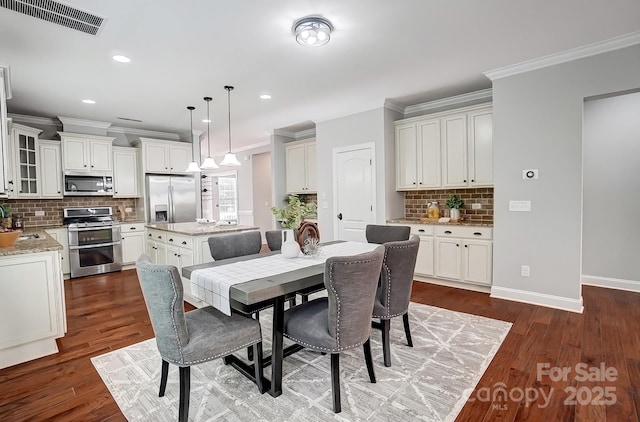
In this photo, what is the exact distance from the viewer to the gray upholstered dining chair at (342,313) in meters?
1.77

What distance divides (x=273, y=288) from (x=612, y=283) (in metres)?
4.69

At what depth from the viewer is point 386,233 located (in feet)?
10.8

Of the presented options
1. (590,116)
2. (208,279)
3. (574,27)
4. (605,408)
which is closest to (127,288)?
(208,279)

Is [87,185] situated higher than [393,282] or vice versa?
[87,185]

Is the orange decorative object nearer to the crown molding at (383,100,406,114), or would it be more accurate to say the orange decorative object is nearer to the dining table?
the dining table

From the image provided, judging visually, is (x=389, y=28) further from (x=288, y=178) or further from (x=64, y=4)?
(x=288, y=178)

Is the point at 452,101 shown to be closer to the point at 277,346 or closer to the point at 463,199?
the point at 463,199

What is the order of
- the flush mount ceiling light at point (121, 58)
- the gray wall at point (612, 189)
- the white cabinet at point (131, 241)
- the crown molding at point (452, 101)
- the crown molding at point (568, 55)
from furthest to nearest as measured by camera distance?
the white cabinet at point (131, 241)
the crown molding at point (452, 101)
the gray wall at point (612, 189)
the flush mount ceiling light at point (121, 58)
the crown molding at point (568, 55)

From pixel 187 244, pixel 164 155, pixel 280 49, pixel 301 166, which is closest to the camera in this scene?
pixel 280 49

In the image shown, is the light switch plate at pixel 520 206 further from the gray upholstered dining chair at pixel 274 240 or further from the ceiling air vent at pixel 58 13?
the ceiling air vent at pixel 58 13

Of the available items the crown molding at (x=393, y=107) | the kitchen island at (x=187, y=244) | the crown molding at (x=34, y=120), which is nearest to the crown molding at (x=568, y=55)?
the crown molding at (x=393, y=107)

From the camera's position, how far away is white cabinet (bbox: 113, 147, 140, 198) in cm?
583

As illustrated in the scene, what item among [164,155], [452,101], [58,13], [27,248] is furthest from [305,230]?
[164,155]

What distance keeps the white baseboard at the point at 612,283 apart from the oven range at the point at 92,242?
7222 mm
